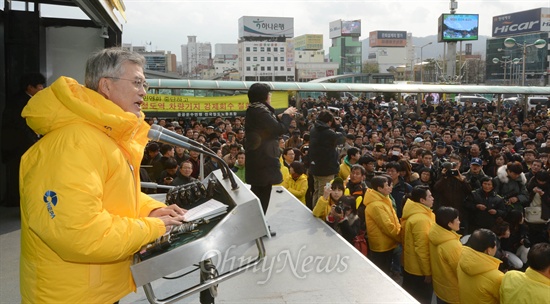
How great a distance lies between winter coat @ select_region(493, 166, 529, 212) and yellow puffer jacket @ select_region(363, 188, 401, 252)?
2.90 m

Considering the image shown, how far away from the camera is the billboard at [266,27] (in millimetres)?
105312

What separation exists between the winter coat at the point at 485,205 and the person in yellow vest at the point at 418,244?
2.08 metres

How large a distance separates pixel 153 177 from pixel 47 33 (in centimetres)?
253

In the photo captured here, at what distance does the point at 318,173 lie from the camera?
607 cm

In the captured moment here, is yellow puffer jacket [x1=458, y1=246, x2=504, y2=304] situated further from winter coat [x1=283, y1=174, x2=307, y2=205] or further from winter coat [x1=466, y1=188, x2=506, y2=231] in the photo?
winter coat [x1=283, y1=174, x2=307, y2=205]

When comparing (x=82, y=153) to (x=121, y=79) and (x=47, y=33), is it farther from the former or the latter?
(x=47, y=33)

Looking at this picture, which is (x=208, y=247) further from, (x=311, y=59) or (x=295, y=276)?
(x=311, y=59)

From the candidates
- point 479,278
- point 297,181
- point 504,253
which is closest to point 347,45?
point 297,181

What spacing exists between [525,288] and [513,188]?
13.3 feet

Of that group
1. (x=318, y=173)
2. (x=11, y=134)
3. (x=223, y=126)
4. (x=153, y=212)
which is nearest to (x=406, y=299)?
(x=153, y=212)

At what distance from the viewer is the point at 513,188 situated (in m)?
6.83

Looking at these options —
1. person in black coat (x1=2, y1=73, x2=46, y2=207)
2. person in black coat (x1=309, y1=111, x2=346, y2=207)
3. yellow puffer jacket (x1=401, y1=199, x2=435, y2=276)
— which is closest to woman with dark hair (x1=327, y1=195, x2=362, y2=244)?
yellow puffer jacket (x1=401, y1=199, x2=435, y2=276)

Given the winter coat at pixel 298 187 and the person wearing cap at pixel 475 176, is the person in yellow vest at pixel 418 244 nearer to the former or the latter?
the winter coat at pixel 298 187

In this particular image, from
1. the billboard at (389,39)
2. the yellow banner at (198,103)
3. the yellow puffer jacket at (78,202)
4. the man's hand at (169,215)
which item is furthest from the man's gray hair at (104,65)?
the billboard at (389,39)
